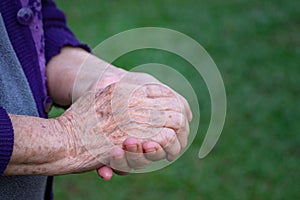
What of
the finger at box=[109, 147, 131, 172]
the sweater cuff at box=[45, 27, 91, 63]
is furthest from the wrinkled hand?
the sweater cuff at box=[45, 27, 91, 63]

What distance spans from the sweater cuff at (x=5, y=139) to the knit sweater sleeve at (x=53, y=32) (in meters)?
0.39

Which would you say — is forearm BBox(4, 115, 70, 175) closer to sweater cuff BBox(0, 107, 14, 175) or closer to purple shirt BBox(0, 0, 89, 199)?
sweater cuff BBox(0, 107, 14, 175)

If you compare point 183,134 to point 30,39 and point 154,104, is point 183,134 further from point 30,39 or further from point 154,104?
point 30,39

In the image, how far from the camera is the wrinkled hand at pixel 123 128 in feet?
3.47

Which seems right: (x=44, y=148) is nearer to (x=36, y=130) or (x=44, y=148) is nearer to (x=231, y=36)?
(x=36, y=130)

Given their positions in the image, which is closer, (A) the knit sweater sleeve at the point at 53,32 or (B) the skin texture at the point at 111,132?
(B) the skin texture at the point at 111,132

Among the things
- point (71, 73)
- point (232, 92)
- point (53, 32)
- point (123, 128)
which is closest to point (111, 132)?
point (123, 128)

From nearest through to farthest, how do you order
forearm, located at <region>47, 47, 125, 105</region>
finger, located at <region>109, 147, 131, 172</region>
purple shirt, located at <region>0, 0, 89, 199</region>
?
finger, located at <region>109, 147, 131, 172</region>, purple shirt, located at <region>0, 0, 89, 199</region>, forearm, located at <region>47, 47, 125, 105</region>

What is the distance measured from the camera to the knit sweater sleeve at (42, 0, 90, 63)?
1330 millimetres

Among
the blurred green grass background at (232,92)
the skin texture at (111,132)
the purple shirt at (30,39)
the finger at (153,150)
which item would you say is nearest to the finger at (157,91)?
the skin texture at (111,132)

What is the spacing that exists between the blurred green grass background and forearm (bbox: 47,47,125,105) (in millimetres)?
1435

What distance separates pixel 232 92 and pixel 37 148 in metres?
2.51

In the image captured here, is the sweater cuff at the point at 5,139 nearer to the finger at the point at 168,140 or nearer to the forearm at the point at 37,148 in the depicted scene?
the forearm at the point at 37,148

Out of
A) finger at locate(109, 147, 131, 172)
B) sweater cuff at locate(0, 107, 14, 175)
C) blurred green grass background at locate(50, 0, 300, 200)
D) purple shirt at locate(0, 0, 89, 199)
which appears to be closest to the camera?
sweater cuff at locate(0, 107, 14, 175)
